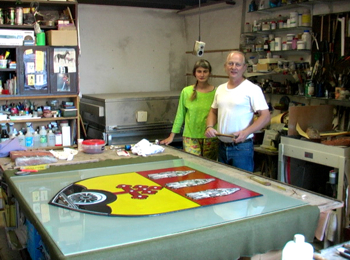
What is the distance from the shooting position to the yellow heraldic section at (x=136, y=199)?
71.1 inches

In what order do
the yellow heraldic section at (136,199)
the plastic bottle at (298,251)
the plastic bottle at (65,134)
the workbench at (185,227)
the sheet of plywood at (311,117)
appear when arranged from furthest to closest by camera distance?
the plastic bottle at (65,134) → the sheet of plywood at (311,117) → the yellow heraldic section at (136,199) → the workbench at (185,227) → the plastic bottle at (298,251)

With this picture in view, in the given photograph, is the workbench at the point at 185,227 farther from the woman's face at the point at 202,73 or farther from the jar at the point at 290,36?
the jar at the point at 290,36

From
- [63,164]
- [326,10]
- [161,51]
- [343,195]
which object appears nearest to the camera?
[63,164]

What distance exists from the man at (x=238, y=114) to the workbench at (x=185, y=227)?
2.66 feet

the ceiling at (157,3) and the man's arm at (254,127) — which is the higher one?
the ceiling at (157,3)

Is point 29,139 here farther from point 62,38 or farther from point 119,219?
point 119,219

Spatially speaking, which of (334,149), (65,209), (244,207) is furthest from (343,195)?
(65,209)

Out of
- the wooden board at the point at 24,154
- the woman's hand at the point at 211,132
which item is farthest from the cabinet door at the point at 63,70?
the woman's hand at the point at 211,132

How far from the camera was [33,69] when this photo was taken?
430 cm

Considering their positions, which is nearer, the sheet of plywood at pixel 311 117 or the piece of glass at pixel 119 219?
the piece of glass at pixel 119 219

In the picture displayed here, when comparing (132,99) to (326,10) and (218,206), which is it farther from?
(218,206)

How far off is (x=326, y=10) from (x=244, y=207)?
2.87 meters

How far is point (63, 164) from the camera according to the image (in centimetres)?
265

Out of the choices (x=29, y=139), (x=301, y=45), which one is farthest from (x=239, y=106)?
(x=29, y=139)
